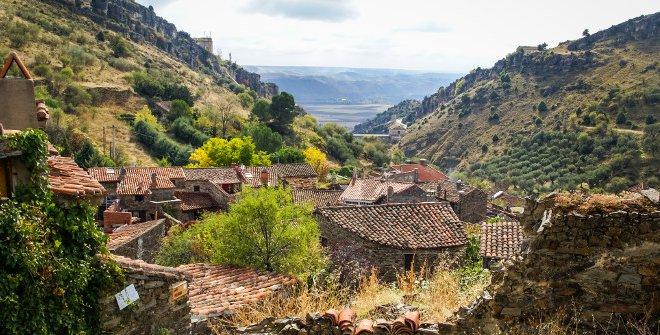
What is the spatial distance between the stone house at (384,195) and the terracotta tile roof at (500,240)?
934 inches

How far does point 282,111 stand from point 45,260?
89.6 metres

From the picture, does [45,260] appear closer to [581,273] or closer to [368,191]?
[581,273]

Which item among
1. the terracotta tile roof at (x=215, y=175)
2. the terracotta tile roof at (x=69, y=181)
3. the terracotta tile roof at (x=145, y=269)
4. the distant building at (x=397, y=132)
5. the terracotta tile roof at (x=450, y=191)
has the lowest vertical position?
the distant building at (x=397, y=132)

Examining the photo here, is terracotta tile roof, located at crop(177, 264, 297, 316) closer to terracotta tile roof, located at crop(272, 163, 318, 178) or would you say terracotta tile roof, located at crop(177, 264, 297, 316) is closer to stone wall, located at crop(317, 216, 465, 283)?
stone wall, located at crop(317, 216, 465, 283)

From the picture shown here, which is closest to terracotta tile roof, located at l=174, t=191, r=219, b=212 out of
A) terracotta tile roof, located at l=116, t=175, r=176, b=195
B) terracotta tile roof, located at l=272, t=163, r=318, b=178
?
terracotta tile roof, located at l=116, t=175, r=176, b=195

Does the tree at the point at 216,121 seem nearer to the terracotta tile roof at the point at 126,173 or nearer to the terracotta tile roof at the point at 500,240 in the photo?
the terracotta tile roof at the point at 126,173

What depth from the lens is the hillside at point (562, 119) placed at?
88.1 meters

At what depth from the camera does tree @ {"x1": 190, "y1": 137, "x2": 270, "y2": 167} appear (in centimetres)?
6366

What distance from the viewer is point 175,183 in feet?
156

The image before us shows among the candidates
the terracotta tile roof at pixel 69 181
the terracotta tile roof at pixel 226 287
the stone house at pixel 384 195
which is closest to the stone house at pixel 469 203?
the stone house at pixel 384 195

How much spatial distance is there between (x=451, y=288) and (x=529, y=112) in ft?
420

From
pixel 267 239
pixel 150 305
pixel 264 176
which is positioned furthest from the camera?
pixel 264 176

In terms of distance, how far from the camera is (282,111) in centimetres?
9475

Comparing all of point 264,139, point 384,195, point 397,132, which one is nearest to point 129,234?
point 384,195
